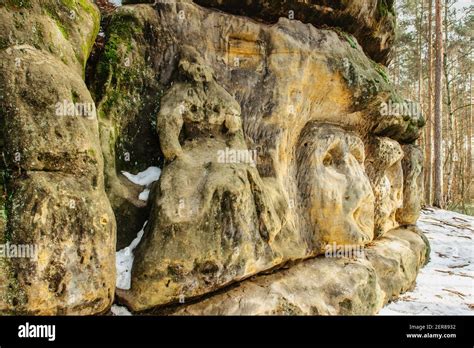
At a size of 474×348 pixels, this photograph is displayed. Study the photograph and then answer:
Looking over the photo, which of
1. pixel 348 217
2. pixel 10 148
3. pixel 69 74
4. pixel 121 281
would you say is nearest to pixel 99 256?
pixel 121 281

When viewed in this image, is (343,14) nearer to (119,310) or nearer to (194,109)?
(194,109)

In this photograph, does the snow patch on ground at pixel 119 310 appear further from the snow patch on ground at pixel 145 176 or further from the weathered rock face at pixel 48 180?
the snow patch on ground at pixel 145 176

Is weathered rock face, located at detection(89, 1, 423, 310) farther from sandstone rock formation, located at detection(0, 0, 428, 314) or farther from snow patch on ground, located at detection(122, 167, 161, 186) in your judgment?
snow patch on ground, located at detection(122, 167, 161, 186)

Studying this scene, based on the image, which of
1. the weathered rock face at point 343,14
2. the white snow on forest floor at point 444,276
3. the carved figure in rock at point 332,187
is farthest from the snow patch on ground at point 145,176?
the white snow on forest floor at point 444,276

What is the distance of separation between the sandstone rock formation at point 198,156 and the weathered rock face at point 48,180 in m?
0.01

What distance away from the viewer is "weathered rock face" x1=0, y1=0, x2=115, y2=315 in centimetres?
288

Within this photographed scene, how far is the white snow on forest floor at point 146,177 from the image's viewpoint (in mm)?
4402

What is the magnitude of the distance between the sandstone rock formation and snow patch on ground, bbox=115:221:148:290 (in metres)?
0.08

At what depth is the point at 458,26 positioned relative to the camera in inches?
779

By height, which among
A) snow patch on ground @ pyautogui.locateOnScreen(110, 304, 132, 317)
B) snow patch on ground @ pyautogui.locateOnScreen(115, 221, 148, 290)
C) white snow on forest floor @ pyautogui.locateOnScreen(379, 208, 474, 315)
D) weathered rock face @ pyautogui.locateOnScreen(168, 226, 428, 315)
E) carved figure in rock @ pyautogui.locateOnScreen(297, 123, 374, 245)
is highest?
carved figure in rock @ pyautogui.locateOnScreen(297, 123, 374, 245)

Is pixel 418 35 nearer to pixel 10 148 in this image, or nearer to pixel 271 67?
pixel 271 67

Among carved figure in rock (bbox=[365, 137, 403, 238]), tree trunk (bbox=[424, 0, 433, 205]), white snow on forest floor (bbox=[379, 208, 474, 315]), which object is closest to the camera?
white snow on forest floor (bbox=[379, 208, 474, 315])

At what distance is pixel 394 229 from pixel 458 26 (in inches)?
697

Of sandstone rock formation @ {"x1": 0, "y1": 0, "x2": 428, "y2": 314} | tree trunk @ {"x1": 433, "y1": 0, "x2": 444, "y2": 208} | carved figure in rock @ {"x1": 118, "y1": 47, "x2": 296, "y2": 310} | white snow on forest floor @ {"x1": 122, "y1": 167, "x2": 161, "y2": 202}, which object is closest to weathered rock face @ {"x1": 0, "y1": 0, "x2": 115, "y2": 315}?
sandstone rock formation @ {"x1": 0, "y1": 0, "x2": 428, "y2": 314}
